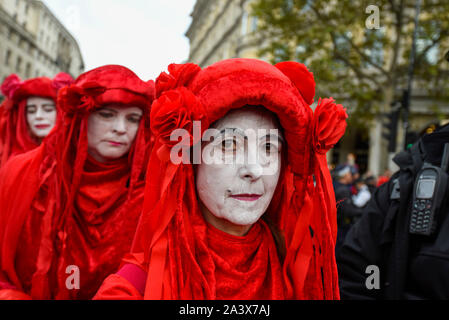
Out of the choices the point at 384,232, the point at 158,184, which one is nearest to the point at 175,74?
the point at 158,184

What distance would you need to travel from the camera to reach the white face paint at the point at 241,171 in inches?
54.2

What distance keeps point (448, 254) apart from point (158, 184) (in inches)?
47.0

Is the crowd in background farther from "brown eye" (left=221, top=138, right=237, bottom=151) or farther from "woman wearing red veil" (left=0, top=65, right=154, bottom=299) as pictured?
"brown eye" (left=221, top=138, right=237, bottom=151)

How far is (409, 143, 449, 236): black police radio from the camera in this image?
1.77 meters

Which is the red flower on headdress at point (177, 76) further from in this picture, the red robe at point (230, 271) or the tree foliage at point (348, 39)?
the tree foliage at point (348, 39)

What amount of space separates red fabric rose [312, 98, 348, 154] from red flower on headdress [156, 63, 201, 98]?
0.44 metres

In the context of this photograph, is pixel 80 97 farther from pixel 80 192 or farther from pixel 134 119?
pixel 80 192

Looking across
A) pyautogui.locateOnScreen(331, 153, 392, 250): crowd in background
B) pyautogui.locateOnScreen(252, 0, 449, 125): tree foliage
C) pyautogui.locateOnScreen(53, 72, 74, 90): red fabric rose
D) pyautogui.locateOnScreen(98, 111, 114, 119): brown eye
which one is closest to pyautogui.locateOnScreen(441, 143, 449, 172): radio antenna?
pyautogui.locateOnScreen(98, 111, 114, 119): brown eye

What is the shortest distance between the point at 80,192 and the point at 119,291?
1.00 meters

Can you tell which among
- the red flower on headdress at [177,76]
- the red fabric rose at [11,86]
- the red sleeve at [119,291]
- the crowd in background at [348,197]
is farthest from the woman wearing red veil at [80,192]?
the crowd in background at [348,197]

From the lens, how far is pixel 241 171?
1.37m

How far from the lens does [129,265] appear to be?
1.43 m

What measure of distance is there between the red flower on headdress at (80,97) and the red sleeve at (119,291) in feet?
3.59

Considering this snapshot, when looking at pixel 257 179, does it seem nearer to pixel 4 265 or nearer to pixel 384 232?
pixel 384 232
